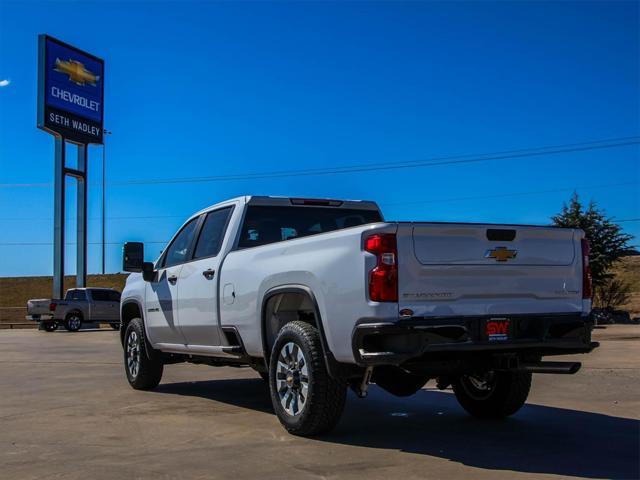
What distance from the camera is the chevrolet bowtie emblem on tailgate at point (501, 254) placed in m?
5.43

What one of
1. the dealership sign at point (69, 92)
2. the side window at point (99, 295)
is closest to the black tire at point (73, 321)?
the side window at point (99, 295)

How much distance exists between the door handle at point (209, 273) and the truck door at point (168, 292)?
0.80 meters

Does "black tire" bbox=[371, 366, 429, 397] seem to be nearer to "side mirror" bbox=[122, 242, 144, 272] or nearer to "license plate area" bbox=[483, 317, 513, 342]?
"license plate area" bbox=[483, 317, 513, 342]

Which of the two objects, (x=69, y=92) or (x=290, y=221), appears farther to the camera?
(x=69, y=92)

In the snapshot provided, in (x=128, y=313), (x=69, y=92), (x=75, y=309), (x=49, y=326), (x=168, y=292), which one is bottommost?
(x=49, y=326)

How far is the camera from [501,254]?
5477 mm

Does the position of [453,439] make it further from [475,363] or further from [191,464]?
[191,464]

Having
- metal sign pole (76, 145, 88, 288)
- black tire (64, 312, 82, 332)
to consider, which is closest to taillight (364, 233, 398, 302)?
black tire (64, 312, 82, 332)

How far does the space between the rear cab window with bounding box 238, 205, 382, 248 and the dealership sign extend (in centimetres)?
2955

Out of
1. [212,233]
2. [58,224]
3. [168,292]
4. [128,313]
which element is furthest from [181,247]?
[58,224]

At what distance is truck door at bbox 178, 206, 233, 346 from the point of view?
723 cm

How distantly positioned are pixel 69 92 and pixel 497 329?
34.0m

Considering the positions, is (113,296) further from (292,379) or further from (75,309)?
(292,379)

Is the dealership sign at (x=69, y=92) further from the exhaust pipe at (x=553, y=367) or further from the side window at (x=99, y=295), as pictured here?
the exhaust pipe at (x=553, y=367)
